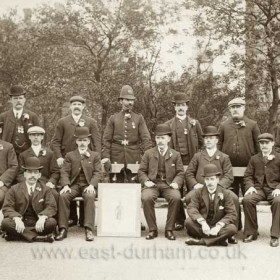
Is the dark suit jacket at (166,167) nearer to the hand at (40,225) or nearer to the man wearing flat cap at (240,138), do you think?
the man wearing flat cap at (240,138)

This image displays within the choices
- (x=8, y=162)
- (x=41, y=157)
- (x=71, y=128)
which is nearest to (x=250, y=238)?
(x=71, y=128)

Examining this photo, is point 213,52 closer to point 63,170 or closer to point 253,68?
point 253,68

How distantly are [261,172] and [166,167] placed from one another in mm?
1416

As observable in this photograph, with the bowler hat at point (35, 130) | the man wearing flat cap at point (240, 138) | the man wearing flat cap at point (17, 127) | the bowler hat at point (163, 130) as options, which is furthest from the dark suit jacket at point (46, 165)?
the man wearing flat cap at point (240, 138)

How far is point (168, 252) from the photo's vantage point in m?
6.61

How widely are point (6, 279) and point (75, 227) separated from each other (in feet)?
10.1

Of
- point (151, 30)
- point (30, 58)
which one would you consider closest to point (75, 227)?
point (151, 30)

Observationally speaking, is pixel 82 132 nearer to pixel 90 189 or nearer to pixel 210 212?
pixel 90 189

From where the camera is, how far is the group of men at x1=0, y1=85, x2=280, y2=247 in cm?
720

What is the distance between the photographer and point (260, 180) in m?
7.82

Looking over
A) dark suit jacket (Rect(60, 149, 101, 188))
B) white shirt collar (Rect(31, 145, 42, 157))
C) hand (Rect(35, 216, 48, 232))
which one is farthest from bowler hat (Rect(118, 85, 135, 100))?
hand (Rect(35, 216, 48, 232))

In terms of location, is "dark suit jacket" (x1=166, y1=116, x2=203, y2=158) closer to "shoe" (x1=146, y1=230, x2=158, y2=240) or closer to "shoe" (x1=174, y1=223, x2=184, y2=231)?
"shoe" (x1=174, y1=223, x2=184, y2=231)

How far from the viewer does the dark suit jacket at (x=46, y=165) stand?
8.05 m

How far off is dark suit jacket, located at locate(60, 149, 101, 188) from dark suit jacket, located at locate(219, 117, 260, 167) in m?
2.10
